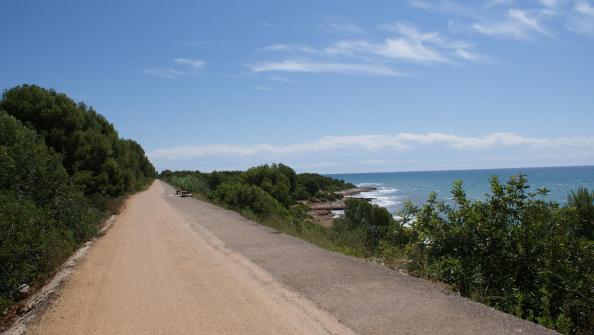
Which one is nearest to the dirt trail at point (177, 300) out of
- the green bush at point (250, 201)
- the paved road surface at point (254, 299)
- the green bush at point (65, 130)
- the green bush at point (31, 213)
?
the paved road surface at point (254, 299)

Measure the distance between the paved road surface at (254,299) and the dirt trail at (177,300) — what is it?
15 mm

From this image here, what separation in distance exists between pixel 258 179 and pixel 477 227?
122 feet

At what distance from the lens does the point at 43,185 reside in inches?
512

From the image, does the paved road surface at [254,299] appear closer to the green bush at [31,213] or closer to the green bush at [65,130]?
the green bush at [31,213]

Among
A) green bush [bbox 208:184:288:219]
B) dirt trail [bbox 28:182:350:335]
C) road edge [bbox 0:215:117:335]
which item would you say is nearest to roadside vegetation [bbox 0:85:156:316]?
road edge [bbox 0:215:117:335]

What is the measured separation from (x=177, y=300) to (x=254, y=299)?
1.23 meters

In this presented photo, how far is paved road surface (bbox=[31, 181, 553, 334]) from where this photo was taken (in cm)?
577

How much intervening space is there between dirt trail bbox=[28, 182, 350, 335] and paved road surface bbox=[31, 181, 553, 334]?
0.02 m

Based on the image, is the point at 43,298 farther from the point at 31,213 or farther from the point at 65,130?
the point at 65,130

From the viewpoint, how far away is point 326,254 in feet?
35.2

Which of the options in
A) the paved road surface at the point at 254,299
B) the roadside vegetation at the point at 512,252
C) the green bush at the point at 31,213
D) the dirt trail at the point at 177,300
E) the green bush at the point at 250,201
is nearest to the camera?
the paved road surface at the point at 254,299

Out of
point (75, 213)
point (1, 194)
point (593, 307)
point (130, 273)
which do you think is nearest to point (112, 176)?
point (75, 213)

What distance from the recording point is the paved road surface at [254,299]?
5.77 meters

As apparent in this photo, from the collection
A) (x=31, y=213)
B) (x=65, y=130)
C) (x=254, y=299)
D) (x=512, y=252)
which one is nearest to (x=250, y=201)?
(x=65, y=130)
